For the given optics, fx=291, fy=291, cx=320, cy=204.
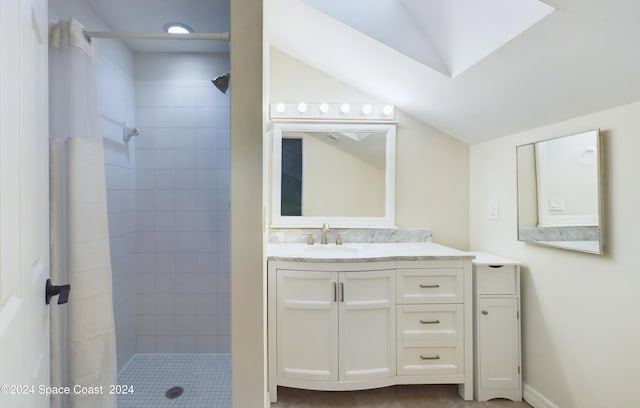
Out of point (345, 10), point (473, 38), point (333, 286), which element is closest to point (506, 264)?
point (333, 286)

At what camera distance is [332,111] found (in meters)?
2.37

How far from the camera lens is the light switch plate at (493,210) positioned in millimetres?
2133

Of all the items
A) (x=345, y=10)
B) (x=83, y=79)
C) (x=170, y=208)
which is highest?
(x=345, y=10)

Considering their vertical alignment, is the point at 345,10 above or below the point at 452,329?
above

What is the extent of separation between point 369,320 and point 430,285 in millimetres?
445

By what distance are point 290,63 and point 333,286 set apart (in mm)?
1776

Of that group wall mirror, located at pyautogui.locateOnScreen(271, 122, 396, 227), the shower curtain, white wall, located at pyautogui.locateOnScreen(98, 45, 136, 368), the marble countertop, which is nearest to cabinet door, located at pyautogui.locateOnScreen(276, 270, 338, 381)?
the marble countertop

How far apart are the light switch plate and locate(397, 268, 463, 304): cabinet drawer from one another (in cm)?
59

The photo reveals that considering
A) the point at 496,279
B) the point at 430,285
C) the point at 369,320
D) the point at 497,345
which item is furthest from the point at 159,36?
the point at 497,345

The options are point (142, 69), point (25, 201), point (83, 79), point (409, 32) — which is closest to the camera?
point (25, 201)

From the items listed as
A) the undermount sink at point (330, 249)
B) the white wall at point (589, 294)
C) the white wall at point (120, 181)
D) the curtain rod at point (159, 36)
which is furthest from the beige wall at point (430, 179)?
the white wall at point (120, 181)

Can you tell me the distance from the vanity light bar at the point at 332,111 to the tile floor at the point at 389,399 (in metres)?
1.99

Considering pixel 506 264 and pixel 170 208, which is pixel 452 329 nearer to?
pixel 506 264

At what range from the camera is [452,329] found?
1845 mm
